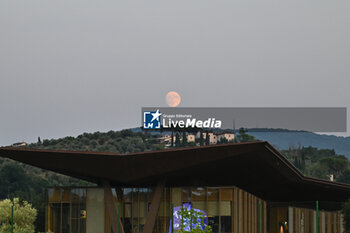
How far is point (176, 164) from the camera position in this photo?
34594mm

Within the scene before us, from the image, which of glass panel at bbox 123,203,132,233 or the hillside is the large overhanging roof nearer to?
glass panel at bbox 123,203,132,233

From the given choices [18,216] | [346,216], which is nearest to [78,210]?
[18,216]

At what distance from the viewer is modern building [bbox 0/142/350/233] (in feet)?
112

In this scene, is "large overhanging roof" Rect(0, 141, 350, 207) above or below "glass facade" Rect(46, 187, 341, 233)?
above

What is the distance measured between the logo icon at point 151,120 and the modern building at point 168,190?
59078mm

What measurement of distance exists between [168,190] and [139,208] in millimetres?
2266

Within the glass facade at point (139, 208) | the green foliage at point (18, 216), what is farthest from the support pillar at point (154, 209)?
the green foliage at point (18, 216)

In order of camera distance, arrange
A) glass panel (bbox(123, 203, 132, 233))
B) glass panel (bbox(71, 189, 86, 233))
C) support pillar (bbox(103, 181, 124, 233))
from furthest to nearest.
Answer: glass panel (bbox(123, 203, 132, 233)) → glass panel (bbox(71, 189, 86, 233)) → support pillar (bbox(103, 181, 124, 233))

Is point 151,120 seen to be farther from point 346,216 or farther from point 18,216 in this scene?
point 346,216

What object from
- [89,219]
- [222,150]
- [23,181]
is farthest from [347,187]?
[23,181]

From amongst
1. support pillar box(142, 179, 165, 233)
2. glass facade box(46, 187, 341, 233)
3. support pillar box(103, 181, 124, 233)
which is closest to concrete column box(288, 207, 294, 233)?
glass facade box(46, 187, 341, 233)

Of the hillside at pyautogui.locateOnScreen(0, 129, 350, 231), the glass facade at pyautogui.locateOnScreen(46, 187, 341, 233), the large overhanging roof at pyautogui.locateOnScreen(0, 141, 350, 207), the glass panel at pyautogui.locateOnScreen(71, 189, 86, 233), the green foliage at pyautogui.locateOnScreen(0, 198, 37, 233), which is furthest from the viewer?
the hillside at pyautogui.locateOnScreen(0, 129, 350, 231)

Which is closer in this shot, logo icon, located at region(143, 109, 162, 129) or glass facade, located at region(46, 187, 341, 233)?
glass facade, located at region(46, 187, 341, 233)

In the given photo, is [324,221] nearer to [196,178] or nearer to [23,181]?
[196,178]
